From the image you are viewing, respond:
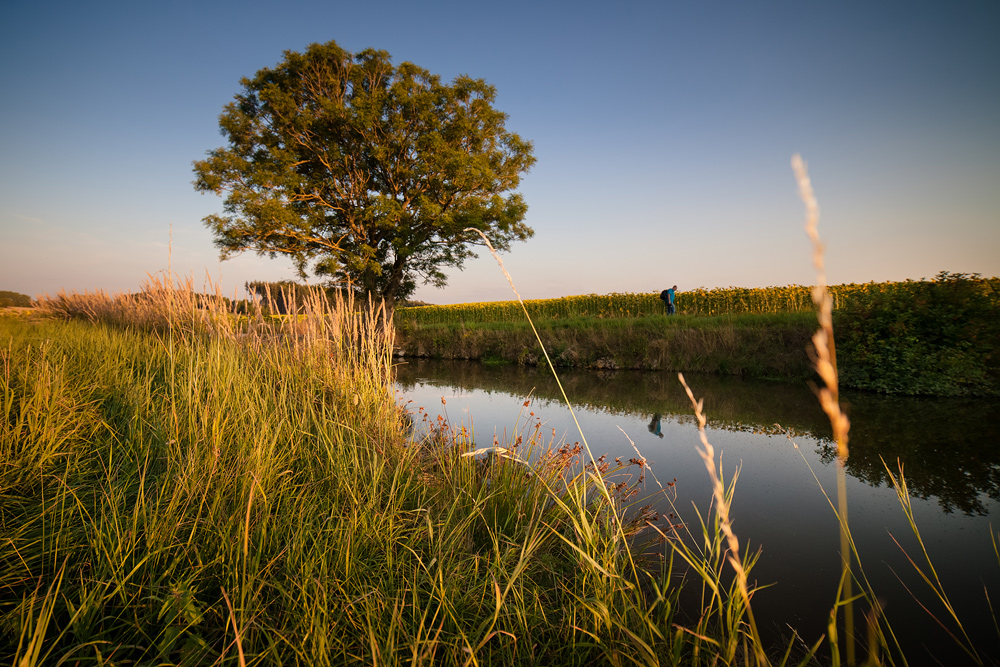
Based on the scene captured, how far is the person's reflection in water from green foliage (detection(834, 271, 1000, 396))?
4373 mm

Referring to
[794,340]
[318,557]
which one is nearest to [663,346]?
[794,340]

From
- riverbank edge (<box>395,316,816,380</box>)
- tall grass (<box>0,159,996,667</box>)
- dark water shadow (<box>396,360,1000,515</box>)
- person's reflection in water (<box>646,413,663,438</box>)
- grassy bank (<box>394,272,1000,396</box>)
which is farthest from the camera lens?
riverbank edge (<box>395,316,816,380</box>)

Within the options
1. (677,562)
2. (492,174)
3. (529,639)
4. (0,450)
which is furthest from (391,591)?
(492,174)

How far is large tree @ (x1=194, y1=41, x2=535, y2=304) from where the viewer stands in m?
17.1

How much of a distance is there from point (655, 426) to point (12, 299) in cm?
2200

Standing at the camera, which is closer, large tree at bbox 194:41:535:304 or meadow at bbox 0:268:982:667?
meadow at bbox 0:268:982:667

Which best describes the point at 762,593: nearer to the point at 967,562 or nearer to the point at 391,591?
the point at 967,562

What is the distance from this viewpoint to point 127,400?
3279mm

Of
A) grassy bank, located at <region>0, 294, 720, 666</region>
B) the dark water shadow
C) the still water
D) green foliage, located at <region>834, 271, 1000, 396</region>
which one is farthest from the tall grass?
green foliage, located at <region>834, 271, 1000, 396</region>

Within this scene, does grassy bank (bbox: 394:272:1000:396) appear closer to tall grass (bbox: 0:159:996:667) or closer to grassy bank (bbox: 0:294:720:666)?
tall grass (bbox: 0:159:996:667)

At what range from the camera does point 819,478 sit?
11.9 feet

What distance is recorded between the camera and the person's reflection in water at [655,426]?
5.04 metres

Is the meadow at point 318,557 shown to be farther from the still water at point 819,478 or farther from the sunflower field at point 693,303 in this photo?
the sunflower field at point 693,303

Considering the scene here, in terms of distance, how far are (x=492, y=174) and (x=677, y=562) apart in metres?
18.3
